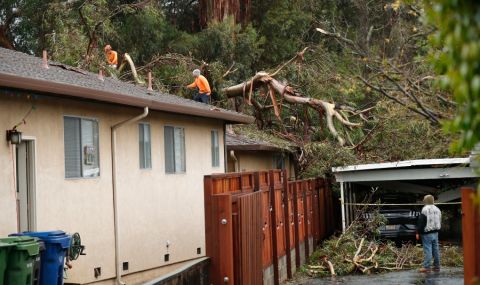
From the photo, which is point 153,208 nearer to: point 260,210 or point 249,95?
point 260,210

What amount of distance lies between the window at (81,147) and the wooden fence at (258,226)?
204 centimetres

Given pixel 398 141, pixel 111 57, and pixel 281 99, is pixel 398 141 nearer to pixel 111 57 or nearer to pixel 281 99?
pixel 281 99

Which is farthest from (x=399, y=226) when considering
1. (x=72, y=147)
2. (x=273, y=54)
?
(x=273, y=54)

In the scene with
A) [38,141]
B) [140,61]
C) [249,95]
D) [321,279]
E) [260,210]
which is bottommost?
[321,279]

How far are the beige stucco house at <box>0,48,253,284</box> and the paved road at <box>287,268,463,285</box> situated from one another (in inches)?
118

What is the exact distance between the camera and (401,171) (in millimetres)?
21656

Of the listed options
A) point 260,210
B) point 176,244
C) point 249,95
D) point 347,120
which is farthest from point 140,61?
point 260,210

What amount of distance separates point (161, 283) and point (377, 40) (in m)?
26.6

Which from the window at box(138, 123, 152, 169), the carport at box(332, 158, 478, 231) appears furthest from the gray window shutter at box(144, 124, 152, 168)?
the carport at box(332, 158, 478, 231)

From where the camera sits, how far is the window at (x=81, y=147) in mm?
12688

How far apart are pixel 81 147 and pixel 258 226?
3.50 meters

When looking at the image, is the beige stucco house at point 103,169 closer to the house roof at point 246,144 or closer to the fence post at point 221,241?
the fence post at point 221,241

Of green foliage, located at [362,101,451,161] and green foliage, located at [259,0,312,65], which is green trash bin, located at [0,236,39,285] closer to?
green foliage, located at [362,101,451,161]

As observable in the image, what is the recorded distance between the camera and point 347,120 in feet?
79.1
